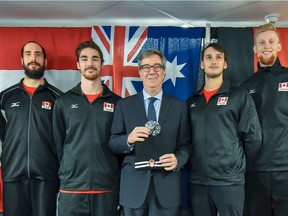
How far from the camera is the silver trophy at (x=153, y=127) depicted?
2.07 meters

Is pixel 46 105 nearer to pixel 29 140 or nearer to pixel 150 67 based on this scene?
pixel 29 140

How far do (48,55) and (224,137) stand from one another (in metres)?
1.87

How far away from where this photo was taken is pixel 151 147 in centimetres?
209

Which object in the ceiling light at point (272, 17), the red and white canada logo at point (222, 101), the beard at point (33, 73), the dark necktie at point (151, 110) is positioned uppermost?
the ceiling light at point (272, 17)

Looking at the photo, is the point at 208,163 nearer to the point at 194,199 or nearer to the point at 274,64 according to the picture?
the point at 194,199

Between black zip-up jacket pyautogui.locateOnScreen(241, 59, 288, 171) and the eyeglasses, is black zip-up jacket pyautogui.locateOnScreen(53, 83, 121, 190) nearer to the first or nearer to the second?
the eyeglasses

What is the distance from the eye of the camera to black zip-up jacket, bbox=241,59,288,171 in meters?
2.47

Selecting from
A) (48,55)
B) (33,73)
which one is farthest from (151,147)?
(48,55)

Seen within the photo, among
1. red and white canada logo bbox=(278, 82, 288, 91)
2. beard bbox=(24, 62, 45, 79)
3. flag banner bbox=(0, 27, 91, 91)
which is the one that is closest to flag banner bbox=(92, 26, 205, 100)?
flag banner bbox=(0, 27, 91, 91)

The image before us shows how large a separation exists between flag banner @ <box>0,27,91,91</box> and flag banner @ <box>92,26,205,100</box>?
260mm

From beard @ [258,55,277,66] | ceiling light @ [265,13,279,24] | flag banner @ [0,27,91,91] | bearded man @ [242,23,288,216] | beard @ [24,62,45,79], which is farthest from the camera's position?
flag banner @ [0,27,91,91]

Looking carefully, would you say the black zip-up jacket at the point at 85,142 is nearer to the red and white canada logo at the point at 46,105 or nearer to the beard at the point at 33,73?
the red and white canada logo at the point at 46,105

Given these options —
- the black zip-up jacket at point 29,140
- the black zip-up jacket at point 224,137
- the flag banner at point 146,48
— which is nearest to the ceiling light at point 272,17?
the flag banner at point 146,48

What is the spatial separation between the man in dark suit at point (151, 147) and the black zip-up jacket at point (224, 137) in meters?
0.14
